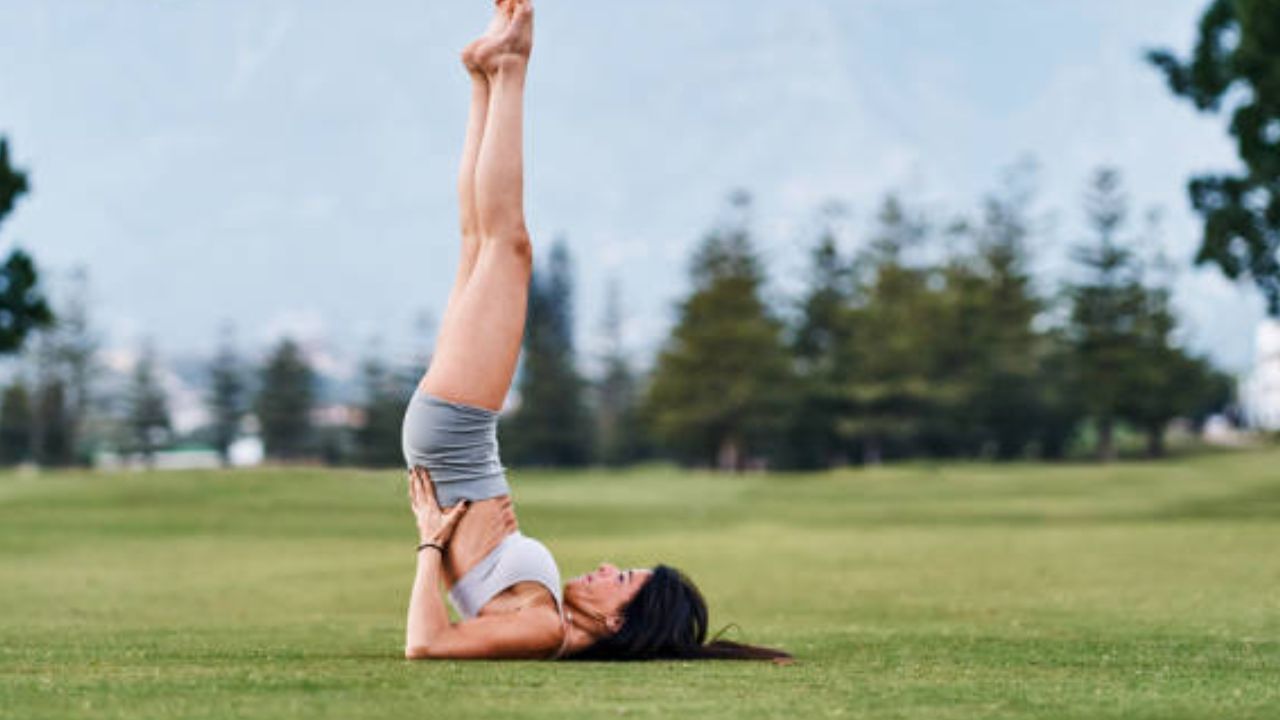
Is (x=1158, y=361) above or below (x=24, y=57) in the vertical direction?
below

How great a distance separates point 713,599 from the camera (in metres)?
18.9

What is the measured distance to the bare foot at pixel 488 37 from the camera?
29.1ft

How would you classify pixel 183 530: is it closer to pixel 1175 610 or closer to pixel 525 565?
pixel 1175 610

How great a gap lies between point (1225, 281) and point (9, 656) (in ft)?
108

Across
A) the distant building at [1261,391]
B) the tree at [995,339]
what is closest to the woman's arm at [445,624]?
the tree at [995,339]

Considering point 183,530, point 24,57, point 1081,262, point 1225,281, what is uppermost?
point 24,57

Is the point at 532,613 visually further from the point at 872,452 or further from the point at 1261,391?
the point at 1261,391

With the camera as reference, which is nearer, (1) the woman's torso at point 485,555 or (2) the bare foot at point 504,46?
(1) the woman's torso at point 485,555

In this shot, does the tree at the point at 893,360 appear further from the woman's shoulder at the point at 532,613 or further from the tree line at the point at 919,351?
the woman's shoulder at the point at 532,613

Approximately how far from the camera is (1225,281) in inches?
1468

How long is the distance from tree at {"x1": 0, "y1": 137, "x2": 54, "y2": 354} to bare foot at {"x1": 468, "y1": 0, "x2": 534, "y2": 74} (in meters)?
27.9

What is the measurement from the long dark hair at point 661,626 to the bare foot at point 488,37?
114 inches

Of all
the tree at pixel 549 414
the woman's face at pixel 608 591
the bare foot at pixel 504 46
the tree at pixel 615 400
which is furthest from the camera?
the tree at pixel 615 400

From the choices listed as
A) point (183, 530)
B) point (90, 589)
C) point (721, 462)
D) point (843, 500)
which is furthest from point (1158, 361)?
point (90, 589)
